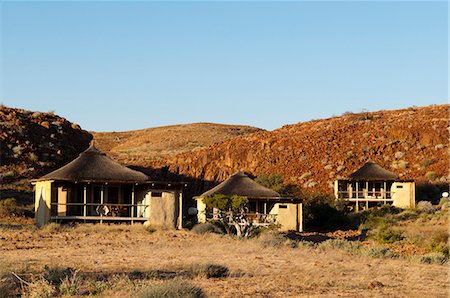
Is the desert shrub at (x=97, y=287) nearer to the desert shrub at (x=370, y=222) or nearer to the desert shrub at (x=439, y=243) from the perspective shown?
the desert shrub at (x=439, y=243)

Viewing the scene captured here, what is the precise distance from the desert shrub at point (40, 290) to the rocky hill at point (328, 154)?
39.2 metres

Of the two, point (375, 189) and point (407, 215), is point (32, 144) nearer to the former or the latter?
point (375, 189)

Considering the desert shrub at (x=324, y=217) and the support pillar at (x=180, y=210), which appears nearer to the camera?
the support pillar at (x=180, y=210)

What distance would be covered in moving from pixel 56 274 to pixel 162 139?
240ft

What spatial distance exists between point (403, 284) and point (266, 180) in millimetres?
31822

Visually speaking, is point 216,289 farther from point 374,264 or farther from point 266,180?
point 266,180

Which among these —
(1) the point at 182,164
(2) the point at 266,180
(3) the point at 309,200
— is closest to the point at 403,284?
(3) the point at 309,200

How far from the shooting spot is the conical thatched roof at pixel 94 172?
3073cm

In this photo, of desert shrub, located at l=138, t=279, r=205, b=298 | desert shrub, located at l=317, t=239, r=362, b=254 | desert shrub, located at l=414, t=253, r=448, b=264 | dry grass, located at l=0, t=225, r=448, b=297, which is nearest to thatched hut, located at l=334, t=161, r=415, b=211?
desert shrub, located at l=317, t=239, r=362, b=254

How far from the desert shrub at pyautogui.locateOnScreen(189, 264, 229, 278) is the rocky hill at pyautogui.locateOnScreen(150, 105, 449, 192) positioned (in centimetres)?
3496

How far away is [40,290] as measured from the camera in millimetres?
12773

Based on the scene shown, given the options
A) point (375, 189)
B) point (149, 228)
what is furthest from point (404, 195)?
point (149, 228)

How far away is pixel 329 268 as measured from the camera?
61.1 feet

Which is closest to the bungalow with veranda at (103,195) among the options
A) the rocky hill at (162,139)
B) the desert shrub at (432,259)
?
the desert shrub at (432,259)
